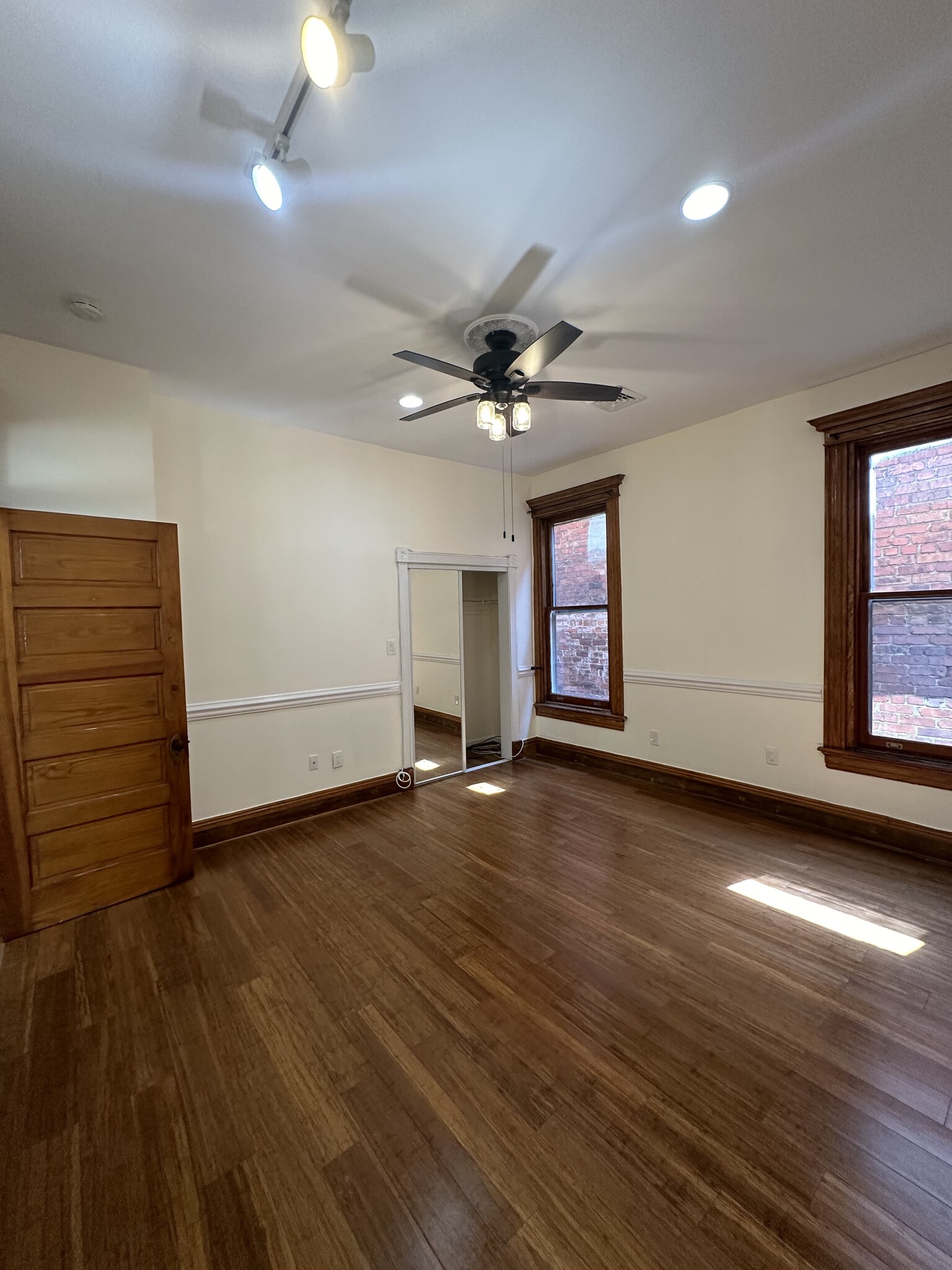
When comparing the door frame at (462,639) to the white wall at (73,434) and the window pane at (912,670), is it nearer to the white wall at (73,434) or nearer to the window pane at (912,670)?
the white wall at (73,434)

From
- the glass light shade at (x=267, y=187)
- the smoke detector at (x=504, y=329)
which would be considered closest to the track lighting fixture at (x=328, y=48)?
the glass light shade at (x=267, y=187)

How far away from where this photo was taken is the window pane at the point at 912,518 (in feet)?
9.45

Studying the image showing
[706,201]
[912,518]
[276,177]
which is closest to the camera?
[276,177]

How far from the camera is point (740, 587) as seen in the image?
12.2ft

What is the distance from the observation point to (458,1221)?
1202mm

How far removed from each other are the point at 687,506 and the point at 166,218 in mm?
3633

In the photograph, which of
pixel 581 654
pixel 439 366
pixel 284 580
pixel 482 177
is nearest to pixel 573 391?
pixel 439 366

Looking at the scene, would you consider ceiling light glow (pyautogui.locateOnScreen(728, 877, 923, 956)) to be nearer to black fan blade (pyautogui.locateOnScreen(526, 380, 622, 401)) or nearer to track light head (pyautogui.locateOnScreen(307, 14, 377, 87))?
black fan blade (pyautogui.locateOnScreen(526, 380, 622, 401))

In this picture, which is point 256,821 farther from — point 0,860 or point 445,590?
point 445,590

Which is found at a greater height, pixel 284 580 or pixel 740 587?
pixel 284 580

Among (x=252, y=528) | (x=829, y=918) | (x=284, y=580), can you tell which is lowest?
(x=829, y=918)

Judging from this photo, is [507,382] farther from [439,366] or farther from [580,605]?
[580,605]

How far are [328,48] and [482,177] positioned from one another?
751 mm

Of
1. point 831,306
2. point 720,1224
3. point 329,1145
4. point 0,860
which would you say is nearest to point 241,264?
point 831,306
